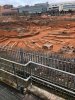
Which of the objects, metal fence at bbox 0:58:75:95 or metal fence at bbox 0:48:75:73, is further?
metal fence at bbox 0:48:75:73

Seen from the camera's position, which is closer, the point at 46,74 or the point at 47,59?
the point at 46,74

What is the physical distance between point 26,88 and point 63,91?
1394 millimetres

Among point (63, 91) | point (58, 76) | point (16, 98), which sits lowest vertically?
point (16, 98)

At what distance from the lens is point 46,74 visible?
5.71m

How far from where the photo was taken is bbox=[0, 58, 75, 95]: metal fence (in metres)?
5.04

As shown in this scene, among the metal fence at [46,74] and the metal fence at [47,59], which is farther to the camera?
the metal fence at [47,59]

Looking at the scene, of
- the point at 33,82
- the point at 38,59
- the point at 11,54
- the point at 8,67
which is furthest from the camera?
the point at 11,54

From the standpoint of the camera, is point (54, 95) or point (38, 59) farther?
point (38, 59)

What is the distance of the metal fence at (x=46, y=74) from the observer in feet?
16.5

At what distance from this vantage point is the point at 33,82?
589cm

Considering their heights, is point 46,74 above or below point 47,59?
below

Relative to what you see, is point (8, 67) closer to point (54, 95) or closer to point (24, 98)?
point (24, 98)

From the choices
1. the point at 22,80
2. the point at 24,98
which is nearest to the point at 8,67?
the point at 22,80

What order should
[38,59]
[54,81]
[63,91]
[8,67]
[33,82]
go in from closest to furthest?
[63,91]
[54,81]
[33,82]
[8,67]
[38,59]
